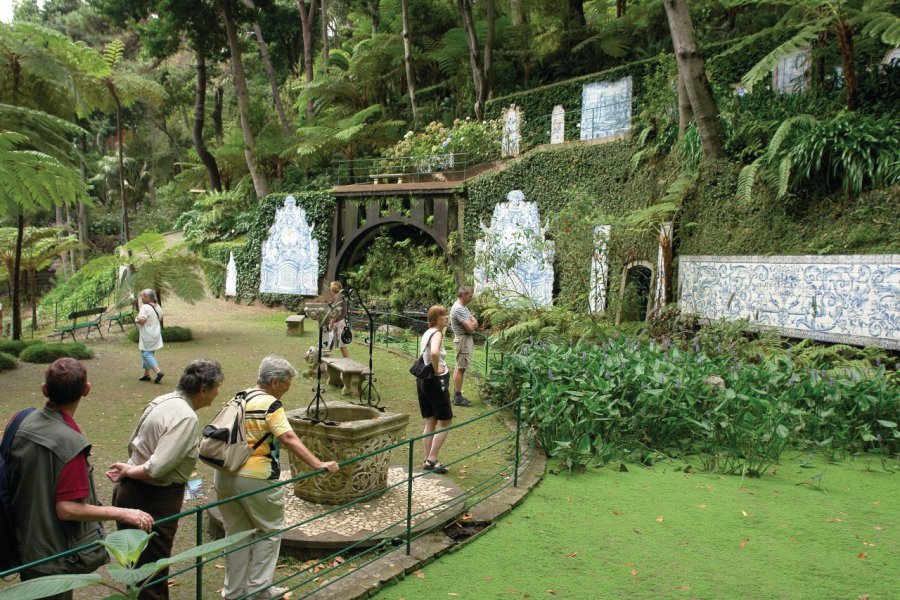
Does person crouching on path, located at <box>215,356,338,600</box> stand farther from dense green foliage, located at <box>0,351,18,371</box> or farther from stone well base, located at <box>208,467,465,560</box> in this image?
dense green foliage, located at <box>0,351,18,371</box>

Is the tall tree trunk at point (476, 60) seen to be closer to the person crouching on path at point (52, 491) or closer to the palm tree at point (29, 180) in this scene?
the palm tree at point (29, 180)

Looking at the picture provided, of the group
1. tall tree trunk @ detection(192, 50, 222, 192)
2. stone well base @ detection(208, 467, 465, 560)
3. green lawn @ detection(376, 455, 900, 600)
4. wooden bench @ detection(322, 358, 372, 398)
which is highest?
tall tree trunk @ detection(192, 50, 222, 192)

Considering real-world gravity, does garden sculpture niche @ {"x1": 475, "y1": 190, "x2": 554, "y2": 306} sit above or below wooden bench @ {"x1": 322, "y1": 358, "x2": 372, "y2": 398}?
above

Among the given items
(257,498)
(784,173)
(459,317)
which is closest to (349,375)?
(459,317)

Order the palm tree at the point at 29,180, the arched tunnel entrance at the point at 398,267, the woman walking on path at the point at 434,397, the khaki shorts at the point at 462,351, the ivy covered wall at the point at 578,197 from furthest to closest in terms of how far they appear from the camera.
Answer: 1. the arched tunnel entrance at the point at 398,267
2. the ivy covered wall at the point at 578,197
3. the khaki shorts at the point at 462,351
4. the palm tree at the point at 29,180
5. the woman walking on path at the point at 434,397

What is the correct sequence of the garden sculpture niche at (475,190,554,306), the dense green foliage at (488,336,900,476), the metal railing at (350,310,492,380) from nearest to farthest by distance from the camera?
the dense green foliage at (488,336,900,476) → the metal railing at (350,310,492,380) → the garden sculpture niche at (475,190,554,306)

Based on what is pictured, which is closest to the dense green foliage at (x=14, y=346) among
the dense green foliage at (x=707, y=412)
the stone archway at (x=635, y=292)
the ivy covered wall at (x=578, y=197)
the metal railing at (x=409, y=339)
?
the metal railing at (x=409, y=339)

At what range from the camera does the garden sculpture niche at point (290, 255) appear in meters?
20.3

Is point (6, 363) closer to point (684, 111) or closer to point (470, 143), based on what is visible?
point (470, 143)

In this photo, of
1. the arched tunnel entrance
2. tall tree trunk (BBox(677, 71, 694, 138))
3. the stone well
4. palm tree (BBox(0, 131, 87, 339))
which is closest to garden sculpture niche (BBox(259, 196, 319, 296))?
the arched tunnel entrance

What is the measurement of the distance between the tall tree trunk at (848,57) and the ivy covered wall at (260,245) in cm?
1374

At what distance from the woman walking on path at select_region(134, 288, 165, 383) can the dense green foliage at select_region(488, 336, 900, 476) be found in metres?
5.64

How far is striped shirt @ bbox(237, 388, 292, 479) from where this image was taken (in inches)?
138

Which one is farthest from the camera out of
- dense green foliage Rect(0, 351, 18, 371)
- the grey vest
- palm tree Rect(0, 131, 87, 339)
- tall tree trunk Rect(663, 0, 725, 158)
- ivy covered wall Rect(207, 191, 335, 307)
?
ivy covered wall Rect(207, 191, 335, 307)
